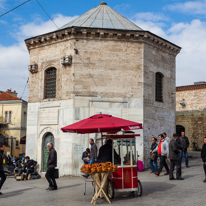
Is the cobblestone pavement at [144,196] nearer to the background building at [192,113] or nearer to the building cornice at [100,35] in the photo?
the building cornice at [100,35]

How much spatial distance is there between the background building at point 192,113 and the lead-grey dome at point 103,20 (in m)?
12.8

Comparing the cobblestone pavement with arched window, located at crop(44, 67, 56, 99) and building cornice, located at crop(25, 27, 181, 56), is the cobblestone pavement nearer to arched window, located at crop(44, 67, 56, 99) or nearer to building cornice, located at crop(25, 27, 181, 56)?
arched window, located at crop(44, 67, 56, 99)

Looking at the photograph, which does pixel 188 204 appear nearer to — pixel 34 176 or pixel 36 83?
pixel 34 176

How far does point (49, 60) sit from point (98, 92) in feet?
12.8

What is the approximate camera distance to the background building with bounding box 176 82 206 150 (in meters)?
27.4

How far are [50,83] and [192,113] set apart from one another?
633 inches

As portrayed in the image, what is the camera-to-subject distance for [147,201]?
7949mm

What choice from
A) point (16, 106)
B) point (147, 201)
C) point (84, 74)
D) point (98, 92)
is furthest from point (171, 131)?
point (16, 106)

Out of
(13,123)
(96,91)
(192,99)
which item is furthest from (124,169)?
(13,123)

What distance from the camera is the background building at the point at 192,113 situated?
1079 inches

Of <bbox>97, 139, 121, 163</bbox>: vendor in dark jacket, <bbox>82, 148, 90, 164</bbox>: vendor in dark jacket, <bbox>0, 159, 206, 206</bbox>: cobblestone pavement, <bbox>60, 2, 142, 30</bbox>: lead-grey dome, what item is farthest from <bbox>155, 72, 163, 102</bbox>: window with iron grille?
<bbox>97, 139, 121, 163</bbox>: vendor in dark jacket

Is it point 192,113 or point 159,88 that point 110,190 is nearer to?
point 159,88

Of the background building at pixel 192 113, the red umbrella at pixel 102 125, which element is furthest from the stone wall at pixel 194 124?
the red umbrella at pixel 102 125

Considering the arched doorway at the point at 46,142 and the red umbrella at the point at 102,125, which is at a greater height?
the red umbrella at the point at 102,125
